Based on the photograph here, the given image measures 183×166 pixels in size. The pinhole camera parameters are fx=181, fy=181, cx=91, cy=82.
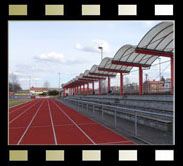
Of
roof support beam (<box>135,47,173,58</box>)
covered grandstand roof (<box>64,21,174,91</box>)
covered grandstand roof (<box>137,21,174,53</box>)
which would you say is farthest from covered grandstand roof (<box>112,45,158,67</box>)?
covered grandstand roof (<box>137,21,174,53</box>)

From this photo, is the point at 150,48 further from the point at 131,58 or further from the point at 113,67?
the point at 113,67

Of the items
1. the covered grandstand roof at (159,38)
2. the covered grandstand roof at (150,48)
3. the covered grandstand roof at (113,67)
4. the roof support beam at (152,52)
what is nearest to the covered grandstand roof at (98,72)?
the covered grandstand roof at (113,67)

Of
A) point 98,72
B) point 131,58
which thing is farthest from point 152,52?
point 98,72

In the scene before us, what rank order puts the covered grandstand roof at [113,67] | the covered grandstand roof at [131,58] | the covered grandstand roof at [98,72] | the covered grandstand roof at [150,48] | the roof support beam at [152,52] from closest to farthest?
the covered grandstand roof at [150,48] < the roof support beam at [152,52] < the covered grandstand roof at [131,58] < the covered grandstand roof at [113,67] < the covered grandstand roof at [98,72]

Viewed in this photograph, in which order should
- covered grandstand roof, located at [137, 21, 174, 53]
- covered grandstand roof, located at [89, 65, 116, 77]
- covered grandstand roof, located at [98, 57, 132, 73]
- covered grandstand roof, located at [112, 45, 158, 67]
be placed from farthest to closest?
covered grandstand roof, located at [89, 65, 116, 77]
covered grandstand roof, located at [98, 57, 132, 73]
covered grandstand roof, located at [112, 45, 158, 67]
covered grandstand roof, located at [137, 21, 174, 53]

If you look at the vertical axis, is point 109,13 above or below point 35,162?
above

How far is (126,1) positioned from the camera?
9.78 feet

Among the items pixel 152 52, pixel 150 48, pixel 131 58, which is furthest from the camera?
pixel 131 58

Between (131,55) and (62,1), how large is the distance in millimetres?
16881

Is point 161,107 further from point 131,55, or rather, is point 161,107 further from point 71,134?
point 131,55

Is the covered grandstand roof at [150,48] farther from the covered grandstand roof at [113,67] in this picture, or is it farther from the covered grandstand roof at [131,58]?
the covered grandstand roof at [113,67]

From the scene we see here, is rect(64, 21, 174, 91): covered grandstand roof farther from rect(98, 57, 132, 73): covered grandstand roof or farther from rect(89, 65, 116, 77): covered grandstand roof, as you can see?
rect(89, 65, 116, 77): covered grandstand roof
